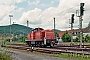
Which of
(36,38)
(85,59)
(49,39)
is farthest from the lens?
(36,38)

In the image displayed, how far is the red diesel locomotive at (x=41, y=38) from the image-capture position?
4162cm

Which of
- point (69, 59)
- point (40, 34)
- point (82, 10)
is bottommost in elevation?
point (69, 59)

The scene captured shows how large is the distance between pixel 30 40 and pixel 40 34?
3.46 meters

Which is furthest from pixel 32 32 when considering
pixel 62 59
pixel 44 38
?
pixel 62 59

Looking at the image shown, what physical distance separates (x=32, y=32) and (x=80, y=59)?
2712 cm

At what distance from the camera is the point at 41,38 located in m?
43.2

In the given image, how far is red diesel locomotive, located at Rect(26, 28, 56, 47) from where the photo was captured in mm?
41625

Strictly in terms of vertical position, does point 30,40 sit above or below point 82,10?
below

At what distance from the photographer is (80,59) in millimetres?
19547

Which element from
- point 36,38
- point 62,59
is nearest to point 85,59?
point 62,59

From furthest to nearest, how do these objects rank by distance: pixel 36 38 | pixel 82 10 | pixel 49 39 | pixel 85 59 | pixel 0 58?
pixel 36 38 → pixel 49 39 → pixel 82 10 → pixel 85 59 → pixel 0 58

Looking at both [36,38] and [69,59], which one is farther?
[36,38]

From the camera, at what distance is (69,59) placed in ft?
66.0

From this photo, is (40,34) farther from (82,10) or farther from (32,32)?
(82,10)
